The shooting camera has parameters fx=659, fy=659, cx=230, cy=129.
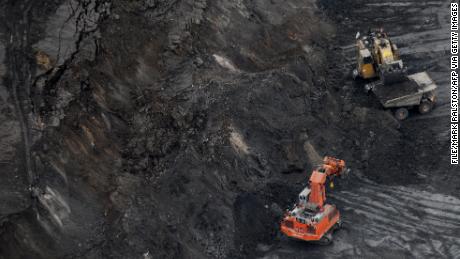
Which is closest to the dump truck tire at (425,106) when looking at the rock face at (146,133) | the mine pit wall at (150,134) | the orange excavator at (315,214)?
the rock face at (146,133)

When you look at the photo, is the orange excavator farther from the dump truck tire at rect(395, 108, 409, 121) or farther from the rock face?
the dump truck tire at rect(395, 108, 409, 121)

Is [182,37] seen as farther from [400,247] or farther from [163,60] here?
[400,247]

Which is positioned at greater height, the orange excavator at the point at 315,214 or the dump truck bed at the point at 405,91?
the dump truck bed at the point at 405,91

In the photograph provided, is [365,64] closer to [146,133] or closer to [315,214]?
[315,214]

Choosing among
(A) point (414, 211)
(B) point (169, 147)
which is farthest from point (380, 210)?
(B) point (169, 147)

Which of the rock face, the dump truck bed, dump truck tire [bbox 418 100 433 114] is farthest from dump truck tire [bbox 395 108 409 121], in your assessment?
the rock face

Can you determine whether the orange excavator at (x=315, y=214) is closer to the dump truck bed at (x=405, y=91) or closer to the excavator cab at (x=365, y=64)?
the dump truck bed at (x=405, y=91)

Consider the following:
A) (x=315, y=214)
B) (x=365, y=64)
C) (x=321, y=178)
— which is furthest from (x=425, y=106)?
(x=315, y=214)
